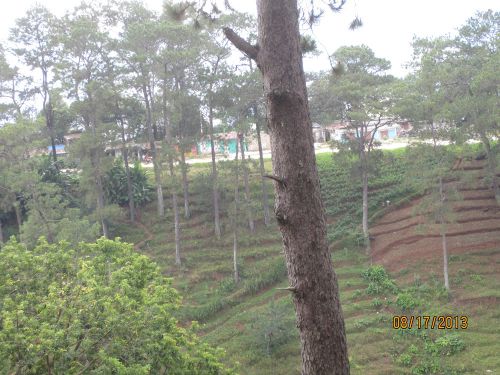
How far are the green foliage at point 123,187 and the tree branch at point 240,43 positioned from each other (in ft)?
70.0

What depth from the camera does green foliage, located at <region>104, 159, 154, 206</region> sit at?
24.1 m

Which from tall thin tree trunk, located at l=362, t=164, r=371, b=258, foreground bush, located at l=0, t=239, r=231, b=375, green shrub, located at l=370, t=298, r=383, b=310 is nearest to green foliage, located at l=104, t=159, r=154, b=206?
tall thin tree trunk, located at l=362, t=164, r=371, b=258

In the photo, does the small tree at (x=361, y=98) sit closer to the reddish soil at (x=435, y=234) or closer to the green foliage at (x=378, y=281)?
the reddish soil at (x=435, y=234)

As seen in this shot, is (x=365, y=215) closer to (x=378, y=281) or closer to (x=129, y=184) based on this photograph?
(x=378, y=281)

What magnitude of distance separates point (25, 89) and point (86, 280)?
2003cm

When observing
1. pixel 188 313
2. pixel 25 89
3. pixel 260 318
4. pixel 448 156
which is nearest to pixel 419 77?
pixel 448 156

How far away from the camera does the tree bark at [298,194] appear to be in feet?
11.0

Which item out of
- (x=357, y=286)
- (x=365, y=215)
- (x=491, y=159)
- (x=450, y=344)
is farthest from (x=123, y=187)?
(x=450, y=344)

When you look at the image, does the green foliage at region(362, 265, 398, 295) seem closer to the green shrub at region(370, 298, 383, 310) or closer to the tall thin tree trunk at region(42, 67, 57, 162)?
the green shrub at region(370, 298, 383, 310)

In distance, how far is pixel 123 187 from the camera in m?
24.2

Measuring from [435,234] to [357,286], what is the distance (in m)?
4.14

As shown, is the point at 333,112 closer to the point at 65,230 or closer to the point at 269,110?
the point at 65,230
